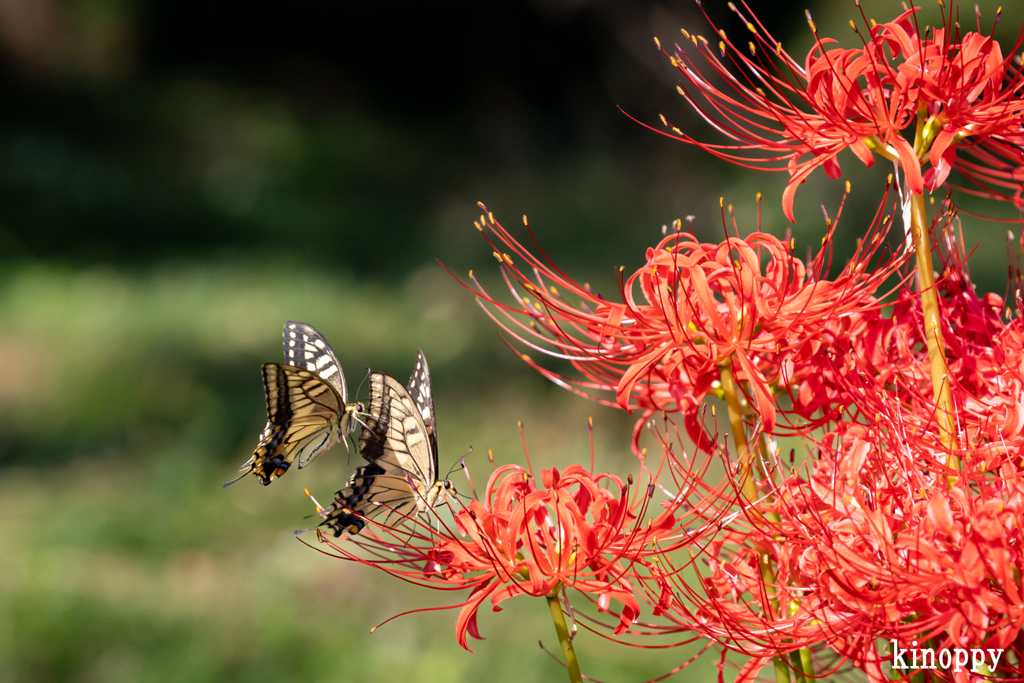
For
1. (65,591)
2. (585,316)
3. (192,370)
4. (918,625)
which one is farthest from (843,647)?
(192,370)

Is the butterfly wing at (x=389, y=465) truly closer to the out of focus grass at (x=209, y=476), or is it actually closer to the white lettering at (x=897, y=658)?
the white lettering at (x=897, y=658)

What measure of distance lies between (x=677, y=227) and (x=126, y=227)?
7521 mm

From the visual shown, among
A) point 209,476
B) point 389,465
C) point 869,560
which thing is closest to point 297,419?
point 389,465

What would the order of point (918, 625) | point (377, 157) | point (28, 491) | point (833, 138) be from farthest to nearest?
point (377, 157), point (28, 491), point (833, 138), point (918, 625)

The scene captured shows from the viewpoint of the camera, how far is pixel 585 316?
4.16 ft

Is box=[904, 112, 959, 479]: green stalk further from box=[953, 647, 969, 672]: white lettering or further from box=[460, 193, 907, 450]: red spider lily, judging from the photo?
box=[953, 647, 969, 672]: white lettering

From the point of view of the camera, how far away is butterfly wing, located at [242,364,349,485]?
1647 millimetres

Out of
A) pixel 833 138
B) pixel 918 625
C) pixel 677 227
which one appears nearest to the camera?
pixel 918 625

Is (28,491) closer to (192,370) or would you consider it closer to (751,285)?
(192,370)

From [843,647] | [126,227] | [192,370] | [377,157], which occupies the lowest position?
[843,647]

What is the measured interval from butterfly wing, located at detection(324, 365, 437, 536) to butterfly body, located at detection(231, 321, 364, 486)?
188 millimetres

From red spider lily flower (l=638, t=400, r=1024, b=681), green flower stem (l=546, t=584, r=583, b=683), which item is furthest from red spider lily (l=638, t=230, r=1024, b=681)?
green flower stem (l=546, t=584, r=583, b=683)

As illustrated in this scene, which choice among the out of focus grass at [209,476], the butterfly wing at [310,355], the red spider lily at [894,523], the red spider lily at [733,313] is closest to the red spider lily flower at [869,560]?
the red spider lily at [894,523]

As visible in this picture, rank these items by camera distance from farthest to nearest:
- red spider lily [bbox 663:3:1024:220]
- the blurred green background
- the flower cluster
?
the blurred green background → red spider lily [bbox 663:3:1024:220] → the flower cluster
